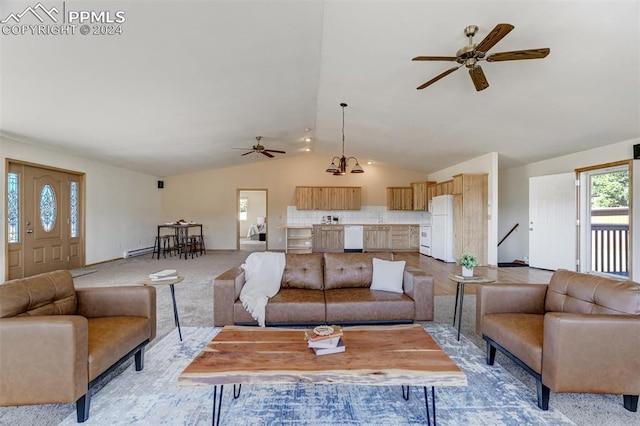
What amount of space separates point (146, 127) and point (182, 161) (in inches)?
115

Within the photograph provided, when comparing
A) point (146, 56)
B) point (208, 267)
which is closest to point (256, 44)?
point (146, 56)

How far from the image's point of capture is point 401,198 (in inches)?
358

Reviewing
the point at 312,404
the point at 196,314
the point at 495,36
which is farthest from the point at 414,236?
the point at 312,404

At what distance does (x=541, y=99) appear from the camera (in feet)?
12.3

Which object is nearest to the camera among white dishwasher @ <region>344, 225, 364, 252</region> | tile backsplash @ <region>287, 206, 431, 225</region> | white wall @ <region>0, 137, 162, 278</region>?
white wall @ <region>0, 137, 162, 278</region>

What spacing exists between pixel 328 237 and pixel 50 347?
7.46 metres

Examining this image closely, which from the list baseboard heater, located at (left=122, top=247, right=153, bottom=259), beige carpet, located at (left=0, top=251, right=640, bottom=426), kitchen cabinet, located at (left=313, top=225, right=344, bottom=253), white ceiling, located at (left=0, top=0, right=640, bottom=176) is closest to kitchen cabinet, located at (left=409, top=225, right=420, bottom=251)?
kitchen cabinet, located at (left=313, top=225, right=344, bottom=253)

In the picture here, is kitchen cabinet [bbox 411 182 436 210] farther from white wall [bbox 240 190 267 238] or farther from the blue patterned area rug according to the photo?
white wall [bbox 240 190 267 238]

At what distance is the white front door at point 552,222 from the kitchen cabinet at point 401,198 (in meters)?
3.33

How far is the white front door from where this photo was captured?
5492 mm

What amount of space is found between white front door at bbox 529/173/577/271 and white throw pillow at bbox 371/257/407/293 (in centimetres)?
465

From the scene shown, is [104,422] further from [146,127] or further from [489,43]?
[146,127]

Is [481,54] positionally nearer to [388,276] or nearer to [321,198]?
[388,276]

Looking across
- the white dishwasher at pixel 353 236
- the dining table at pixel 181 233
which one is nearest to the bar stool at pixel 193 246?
the dining table at pixel 181 233
